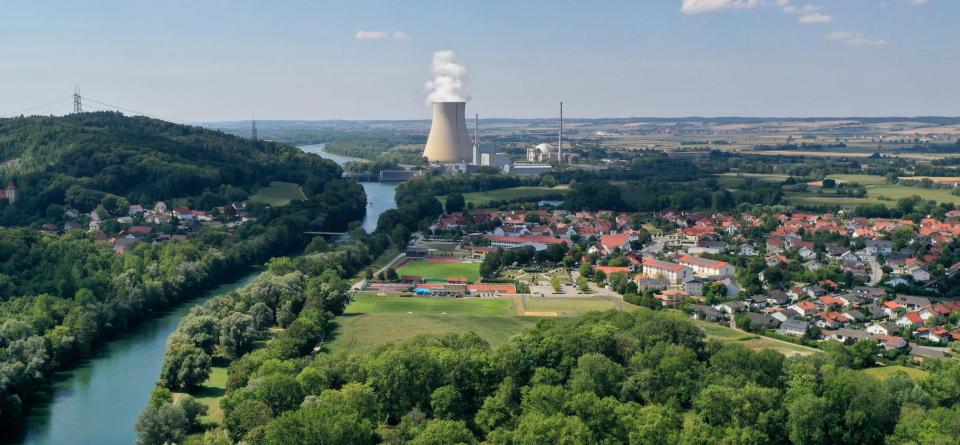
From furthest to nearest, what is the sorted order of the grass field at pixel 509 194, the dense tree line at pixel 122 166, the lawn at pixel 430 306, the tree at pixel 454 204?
the grass field at pixel 509 194 < the tree at pixel 454 204 < the dense tree line at pixel 122 166 < the lawn at pixel 430 306

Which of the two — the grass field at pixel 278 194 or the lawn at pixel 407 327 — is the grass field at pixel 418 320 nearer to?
the lawn at pixel 407 327

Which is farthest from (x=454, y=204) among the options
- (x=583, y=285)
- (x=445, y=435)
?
(x=445, y=435)

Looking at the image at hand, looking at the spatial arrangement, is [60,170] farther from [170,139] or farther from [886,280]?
[886,280]

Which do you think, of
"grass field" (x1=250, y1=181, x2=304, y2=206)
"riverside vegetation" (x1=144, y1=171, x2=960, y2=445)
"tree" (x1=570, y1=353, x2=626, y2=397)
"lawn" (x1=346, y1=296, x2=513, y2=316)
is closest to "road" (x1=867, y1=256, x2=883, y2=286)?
"riverside vegetation" (x1=144, y1=171, x2=960, y2=445)

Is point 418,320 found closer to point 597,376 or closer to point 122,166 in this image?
point 597,376

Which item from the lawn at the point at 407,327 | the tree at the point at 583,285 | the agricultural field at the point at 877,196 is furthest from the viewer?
the agricultural field at the point at 877,196

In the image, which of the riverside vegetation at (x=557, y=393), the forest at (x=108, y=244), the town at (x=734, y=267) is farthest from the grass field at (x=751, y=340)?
the forest at (x=108, y=244)
